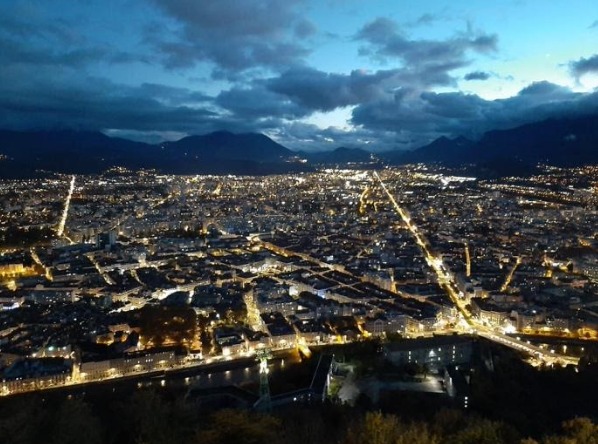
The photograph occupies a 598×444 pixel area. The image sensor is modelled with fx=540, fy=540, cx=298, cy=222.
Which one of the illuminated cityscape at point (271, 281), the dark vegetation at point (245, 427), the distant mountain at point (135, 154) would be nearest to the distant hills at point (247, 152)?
the distant mountain at point (135, 154)

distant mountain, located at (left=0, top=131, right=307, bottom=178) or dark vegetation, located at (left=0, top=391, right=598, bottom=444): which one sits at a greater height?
distant mountain, located at (left=0, top=131, right=307, bottom=178)

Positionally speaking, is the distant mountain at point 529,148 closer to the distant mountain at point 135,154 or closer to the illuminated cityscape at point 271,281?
the distant mountain at point 135,154

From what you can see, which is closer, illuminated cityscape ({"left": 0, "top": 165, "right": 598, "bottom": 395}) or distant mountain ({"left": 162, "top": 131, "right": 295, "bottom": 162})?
illuminated cityscape ({"left": 0, "top": 165, "right": 598, "bottom": 395})

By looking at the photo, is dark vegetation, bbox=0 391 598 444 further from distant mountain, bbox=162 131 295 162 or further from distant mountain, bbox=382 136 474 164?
distant mountain, bbox=162 131 295 162

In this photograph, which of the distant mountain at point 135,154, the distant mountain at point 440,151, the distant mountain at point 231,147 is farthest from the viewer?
the distant mountain at point 231,147

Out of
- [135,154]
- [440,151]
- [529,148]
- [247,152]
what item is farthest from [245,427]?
[247,152]

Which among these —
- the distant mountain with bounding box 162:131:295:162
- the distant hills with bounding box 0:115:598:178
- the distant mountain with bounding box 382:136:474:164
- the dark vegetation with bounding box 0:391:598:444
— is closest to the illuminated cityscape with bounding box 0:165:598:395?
the dark vegetation with bounding box 0:391:598:444

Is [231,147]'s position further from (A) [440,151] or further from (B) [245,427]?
(B) [245,427]
